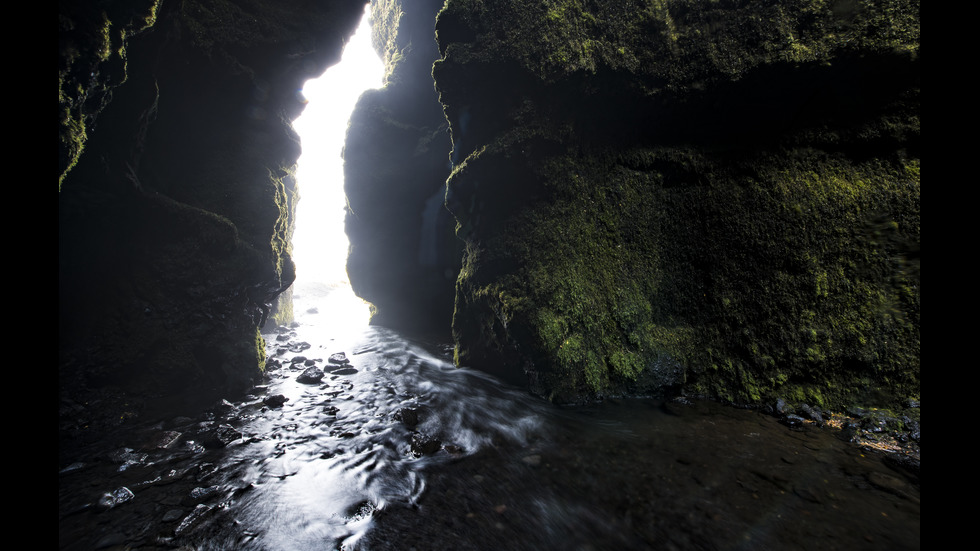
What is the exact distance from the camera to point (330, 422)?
20.2 ft

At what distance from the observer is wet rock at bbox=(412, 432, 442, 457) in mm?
5082

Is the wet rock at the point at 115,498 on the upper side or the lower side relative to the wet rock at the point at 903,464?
lower

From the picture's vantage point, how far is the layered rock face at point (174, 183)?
6.37 meters

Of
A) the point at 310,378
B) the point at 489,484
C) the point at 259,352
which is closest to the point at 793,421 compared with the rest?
the point at 489,484

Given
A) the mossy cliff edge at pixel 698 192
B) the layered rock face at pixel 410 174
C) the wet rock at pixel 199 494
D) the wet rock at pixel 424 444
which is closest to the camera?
the wet rock at pixel 199 494

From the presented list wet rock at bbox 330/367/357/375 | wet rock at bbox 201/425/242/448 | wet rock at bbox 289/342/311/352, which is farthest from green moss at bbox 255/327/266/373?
wet rock at bbox 289/342/311/352

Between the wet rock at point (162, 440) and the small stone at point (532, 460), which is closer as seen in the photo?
the small stone at point (532, 460)

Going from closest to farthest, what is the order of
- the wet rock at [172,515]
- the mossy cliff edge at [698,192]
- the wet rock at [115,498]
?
the wet rock at [172,515] → the wet rock at [115,498] → the mossy cliff edge at [698,192]

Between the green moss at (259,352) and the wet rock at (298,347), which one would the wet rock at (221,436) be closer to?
the green moss at (259,352)

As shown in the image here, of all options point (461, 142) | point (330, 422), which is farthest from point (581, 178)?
point (330, 422)

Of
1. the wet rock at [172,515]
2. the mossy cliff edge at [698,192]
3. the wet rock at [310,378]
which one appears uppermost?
the mossy cliff edge at [698,192]

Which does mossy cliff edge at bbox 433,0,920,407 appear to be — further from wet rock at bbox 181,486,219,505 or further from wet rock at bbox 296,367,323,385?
wet rock at bbox 181,486,219,505

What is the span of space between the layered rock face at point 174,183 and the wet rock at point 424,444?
528 cm

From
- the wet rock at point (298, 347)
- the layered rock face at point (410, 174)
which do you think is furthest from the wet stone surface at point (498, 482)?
the layered rock face at point (410, 174)
